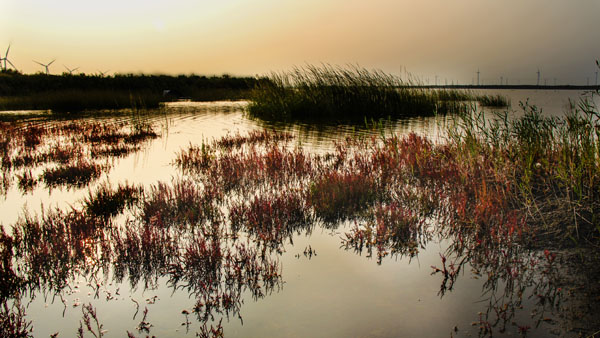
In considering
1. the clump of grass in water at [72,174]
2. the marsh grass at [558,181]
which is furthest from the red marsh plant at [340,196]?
the clump of grass in water at [72,174]

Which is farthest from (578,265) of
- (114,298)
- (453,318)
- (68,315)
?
(68,315)

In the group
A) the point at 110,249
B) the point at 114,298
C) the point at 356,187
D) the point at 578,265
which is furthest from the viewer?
the point at 356,187

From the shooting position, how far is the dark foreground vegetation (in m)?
28.9

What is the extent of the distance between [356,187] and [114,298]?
12.4 feet

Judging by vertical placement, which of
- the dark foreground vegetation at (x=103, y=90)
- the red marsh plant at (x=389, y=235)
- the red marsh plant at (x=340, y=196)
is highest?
the dark foreground vegetation at (x=103, y=90)

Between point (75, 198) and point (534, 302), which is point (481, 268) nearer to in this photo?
point (534, 302)

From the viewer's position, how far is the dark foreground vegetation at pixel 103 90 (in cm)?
2889

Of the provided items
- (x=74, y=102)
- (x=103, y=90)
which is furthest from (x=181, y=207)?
(x=103, y=90)

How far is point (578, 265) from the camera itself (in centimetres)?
398

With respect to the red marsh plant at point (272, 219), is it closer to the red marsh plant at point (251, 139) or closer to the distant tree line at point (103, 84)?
the red marsh plant at point (251, 139)

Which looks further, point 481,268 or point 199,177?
point 199,177

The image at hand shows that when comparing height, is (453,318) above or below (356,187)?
below

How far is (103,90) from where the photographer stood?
131 ft

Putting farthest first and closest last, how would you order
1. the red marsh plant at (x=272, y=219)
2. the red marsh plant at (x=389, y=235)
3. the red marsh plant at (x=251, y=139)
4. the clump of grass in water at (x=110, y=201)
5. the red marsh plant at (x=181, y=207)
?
the red marsh plant at (x=251, y=139), the clump of grass in water at (x=110, y=201), the red marsh plant at (x=181, y=207), the red marsh plant at (x=272, y=219), the red marsh plant at (x=389, y=235)
